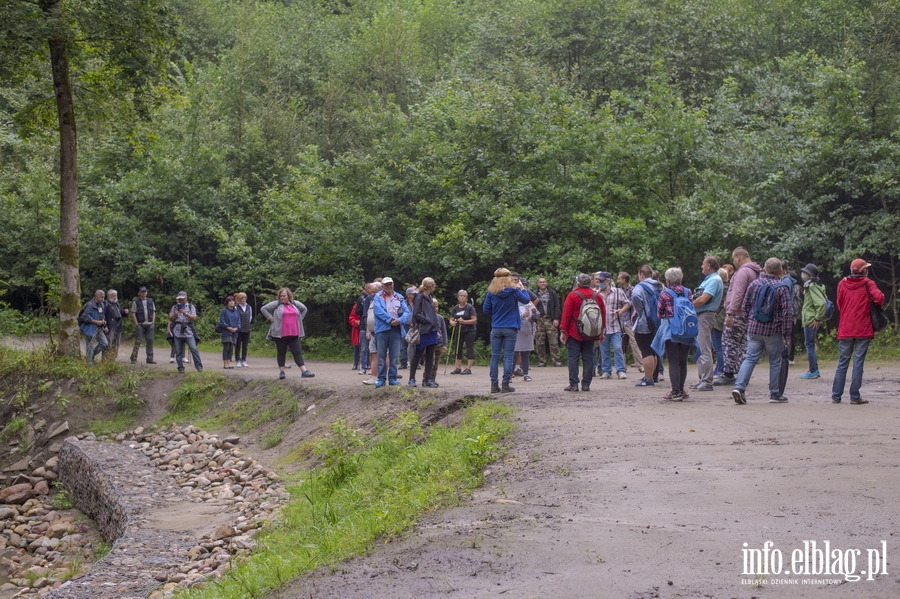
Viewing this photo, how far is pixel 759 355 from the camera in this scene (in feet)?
39.8

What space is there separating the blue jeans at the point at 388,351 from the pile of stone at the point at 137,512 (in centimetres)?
269

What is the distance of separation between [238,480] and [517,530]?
8750 mm

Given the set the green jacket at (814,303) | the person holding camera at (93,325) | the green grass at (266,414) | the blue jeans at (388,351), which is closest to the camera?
the blue jeans at (388,351)

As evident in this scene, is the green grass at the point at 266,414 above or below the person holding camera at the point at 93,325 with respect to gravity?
below

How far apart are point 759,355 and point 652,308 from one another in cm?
285

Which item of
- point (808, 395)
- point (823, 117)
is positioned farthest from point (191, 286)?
point (808, 395)

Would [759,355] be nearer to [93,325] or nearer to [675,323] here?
[675,323]

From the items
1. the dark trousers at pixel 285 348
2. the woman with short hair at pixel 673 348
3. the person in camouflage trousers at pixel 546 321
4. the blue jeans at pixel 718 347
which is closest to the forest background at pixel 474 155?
the person in camouflage trousers at pixel 546 321

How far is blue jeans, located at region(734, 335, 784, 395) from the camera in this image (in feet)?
39.4

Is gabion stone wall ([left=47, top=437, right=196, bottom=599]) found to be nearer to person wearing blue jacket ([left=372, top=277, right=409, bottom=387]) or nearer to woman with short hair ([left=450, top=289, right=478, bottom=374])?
person wearing blue jacket ([left=372, top=277, right=409, bottom=387])

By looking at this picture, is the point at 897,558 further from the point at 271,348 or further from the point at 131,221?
the point at 131,221

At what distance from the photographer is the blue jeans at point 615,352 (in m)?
16.4

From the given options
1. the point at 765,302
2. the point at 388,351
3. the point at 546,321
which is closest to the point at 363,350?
the point at 546,321

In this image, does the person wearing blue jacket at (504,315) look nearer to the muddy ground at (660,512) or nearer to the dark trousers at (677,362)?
the muddy ground at (660,512)
